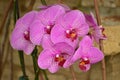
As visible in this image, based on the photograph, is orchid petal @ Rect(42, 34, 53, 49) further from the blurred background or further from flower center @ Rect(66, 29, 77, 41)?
the blurred background

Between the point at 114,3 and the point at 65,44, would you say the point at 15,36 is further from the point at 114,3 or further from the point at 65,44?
the point at 114,3

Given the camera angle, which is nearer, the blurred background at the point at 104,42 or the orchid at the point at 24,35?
the orchid at the point at 24,35

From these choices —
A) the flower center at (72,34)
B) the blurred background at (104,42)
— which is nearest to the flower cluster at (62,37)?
the flower center at (72,34)

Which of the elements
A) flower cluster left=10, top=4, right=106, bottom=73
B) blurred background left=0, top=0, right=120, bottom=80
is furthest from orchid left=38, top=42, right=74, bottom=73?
blurred background left=0, top=0, right=120, bottom=80

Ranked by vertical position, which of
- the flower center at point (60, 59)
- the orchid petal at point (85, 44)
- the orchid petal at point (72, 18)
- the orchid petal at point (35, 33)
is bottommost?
the flower center at point (60, 59)

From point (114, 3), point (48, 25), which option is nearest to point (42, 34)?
point (48, 25)

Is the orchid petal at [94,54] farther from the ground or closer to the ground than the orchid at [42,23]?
closer to the ground

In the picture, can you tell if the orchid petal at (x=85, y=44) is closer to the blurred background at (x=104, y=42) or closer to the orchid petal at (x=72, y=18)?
the orchid petal at (x=72, y=18)
